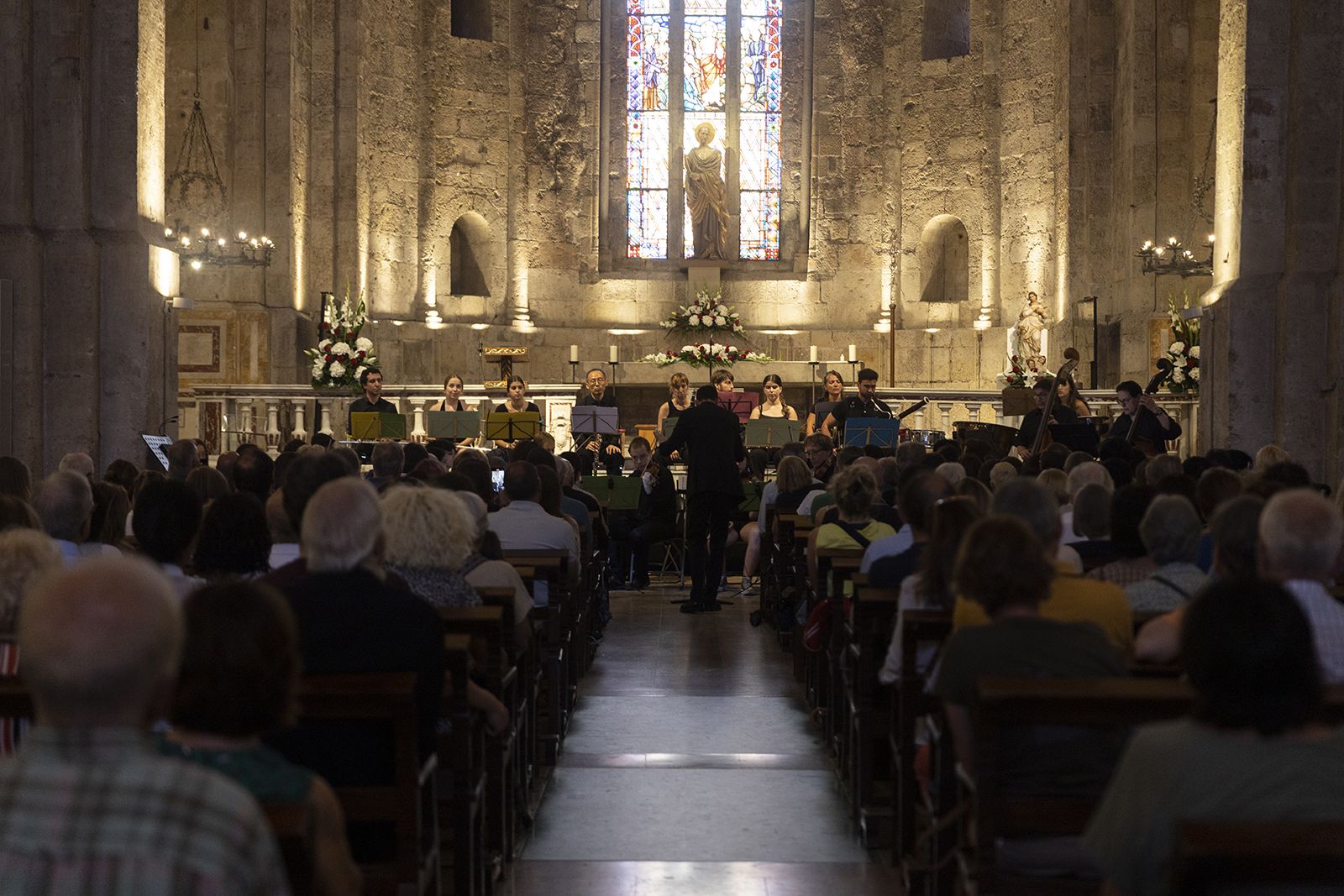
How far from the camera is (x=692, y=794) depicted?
627 centimetres

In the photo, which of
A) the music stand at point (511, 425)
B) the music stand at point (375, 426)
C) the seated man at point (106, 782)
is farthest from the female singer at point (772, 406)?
the seated man at point (106, 782)

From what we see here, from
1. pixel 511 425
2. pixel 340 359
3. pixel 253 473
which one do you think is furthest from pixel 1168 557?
pixel 340 359

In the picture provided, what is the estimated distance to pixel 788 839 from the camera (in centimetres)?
566

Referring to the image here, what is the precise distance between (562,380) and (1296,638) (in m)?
20.5

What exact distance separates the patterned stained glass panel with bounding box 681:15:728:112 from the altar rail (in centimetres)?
635

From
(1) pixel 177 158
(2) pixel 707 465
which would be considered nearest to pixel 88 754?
(2) pixel 707 465

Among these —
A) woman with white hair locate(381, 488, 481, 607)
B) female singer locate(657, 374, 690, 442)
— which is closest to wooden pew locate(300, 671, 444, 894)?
woman with white hair locate(381, 488, 481, 607)

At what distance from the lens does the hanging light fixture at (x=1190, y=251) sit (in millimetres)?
17203

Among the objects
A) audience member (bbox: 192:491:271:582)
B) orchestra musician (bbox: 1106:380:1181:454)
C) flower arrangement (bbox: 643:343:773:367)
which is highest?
flower arrangement (bbox: 643:343:773:367)

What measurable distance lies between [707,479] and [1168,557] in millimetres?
6826

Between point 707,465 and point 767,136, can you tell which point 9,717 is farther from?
point 767,136

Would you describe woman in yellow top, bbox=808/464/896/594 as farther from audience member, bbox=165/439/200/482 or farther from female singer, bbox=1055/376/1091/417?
female singer, bbox=1055/376/1091/417

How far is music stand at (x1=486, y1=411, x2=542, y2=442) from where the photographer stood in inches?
565

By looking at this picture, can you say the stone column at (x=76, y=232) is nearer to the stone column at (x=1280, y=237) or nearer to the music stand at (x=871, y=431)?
the music stand at (x=871, y=431)
